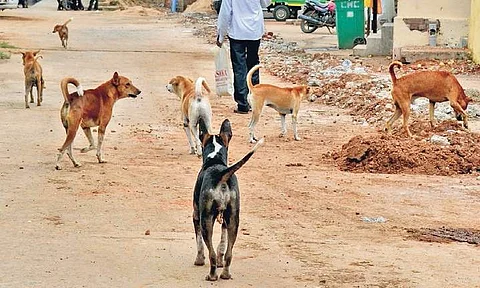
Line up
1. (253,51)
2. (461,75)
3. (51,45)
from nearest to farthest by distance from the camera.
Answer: (253,51)
(461,75)
(51,45)

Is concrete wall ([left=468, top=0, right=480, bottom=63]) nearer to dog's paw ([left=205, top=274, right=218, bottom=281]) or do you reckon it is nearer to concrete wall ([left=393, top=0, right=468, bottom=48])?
concrete wall ([left=393, top=0, right=468, bottom=48])

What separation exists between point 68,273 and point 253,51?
9221 mm

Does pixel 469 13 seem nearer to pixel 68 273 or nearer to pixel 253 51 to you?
pixel 253 51

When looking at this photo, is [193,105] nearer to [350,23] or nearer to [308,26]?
[350,23]

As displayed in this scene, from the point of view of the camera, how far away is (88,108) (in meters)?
11.1

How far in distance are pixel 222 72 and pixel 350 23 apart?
1024 centimetres

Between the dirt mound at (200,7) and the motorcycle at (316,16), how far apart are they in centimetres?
1517

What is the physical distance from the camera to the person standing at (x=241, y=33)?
15.5 m

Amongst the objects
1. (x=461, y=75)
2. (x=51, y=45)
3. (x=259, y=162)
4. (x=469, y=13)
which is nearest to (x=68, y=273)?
(x=259, y=162)

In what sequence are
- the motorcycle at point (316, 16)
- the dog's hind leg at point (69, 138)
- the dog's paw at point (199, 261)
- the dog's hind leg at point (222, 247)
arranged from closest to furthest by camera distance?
1. the dog's hind leg at point (222, 247)
2. the dog's paw at point (199, 261)
3. the dog's hind leg at point (69, 138)
4. the motorcycle at point (316, 16)

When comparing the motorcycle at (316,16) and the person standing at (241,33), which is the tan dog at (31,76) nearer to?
the person standing at (241,33)

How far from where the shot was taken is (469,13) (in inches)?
840

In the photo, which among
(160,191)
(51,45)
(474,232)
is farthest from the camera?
(51,45)

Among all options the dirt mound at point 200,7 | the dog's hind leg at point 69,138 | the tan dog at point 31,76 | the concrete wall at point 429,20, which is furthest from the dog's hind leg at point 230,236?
the dirt mound at point 200,7
